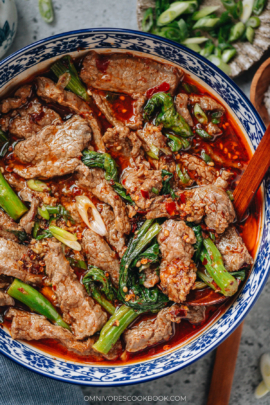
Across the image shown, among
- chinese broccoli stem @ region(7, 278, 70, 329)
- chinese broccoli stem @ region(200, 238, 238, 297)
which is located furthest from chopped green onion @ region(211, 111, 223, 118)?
chinese broccoli stem @ region(7, 278, 70, 329)

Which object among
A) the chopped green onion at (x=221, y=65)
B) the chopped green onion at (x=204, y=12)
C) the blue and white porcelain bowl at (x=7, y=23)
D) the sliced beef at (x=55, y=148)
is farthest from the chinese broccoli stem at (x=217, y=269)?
the blue and white porcelain bowl at (x=7, y=23)

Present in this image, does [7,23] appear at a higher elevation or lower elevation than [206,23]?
higher

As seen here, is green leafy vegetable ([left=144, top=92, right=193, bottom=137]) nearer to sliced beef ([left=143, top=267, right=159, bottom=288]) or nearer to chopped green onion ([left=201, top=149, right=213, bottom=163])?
chopped green onion ([left=201, top=149, right=213, bottom=163])

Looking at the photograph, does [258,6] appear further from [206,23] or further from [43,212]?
[43,212]

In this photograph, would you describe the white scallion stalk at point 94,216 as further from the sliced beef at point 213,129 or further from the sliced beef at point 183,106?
the sliced beef at point 213,129

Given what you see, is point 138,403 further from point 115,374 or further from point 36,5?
point 36,5

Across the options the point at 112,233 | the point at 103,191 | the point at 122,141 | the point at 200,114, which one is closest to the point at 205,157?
the point at 200,114
